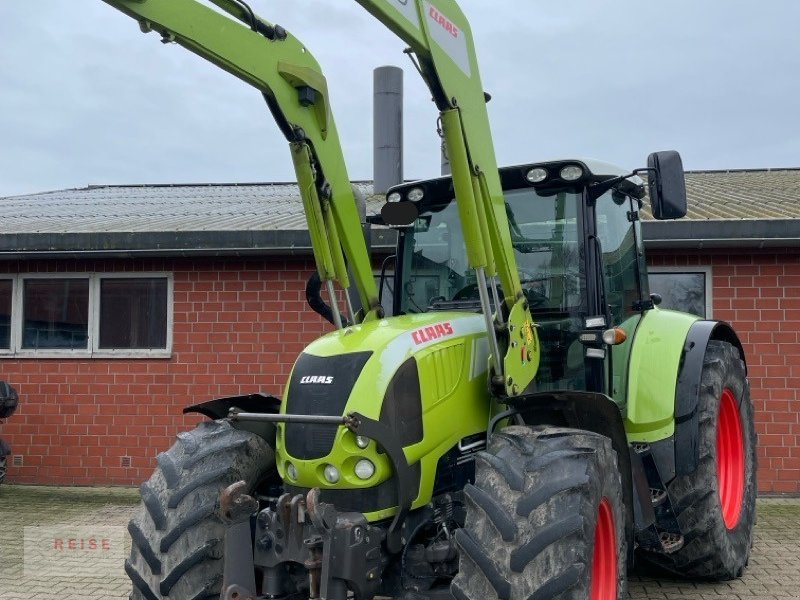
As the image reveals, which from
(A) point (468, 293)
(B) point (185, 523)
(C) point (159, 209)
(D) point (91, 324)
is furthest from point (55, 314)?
(B) point (185, 523)

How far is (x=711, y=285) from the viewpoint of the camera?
8.77 meters

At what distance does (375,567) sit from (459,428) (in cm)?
85

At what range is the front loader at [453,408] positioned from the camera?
3541 mm

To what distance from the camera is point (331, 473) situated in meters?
3.72

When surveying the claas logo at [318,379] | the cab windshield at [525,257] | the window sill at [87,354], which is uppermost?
the cab windshield at [525,257]

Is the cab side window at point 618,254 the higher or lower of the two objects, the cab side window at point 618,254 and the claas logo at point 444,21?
the lower

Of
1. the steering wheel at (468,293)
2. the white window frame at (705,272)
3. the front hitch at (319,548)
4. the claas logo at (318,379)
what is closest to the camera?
the front hitch at (319,548)

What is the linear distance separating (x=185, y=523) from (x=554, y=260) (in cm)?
234

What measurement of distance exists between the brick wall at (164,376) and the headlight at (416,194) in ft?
13.4

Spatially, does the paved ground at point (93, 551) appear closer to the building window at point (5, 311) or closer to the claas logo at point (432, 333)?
the building window at point (5, 311)

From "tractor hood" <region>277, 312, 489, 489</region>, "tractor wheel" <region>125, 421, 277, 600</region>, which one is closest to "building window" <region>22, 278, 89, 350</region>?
"tractor wheel" <region>125, 421, 277, 600</region>

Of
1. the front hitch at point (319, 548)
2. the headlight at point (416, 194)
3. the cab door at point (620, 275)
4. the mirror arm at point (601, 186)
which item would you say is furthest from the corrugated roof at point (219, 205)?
the front hitch at point (319, 548)

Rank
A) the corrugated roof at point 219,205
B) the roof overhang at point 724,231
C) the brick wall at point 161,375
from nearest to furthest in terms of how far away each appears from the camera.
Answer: the roof overhang at point 724,231 < the brick wall at point 161,375 < the corrugated roof at point 219,205

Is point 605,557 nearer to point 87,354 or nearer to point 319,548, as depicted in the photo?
point 319,548
